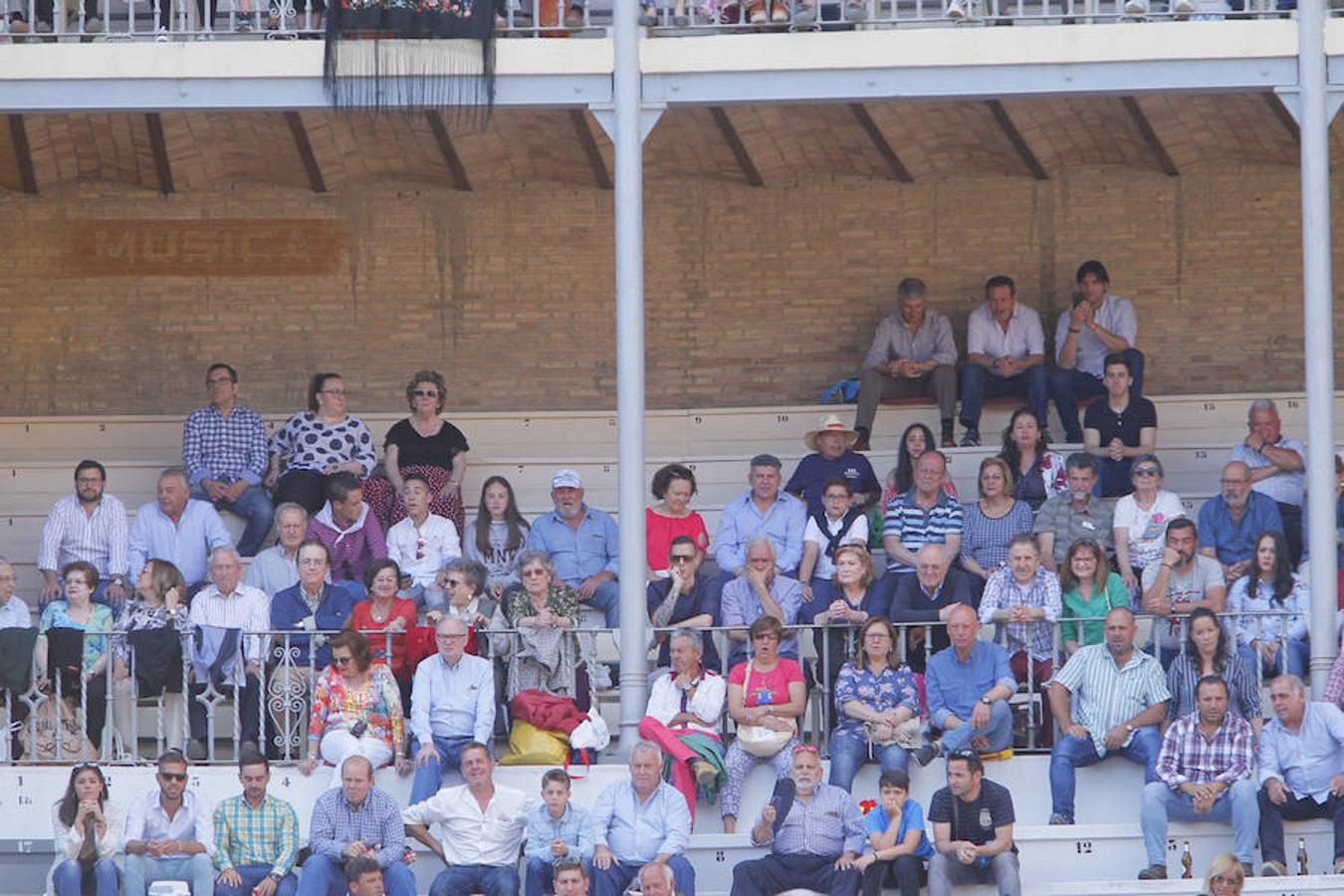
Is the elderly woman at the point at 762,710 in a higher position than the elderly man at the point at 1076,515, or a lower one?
lower

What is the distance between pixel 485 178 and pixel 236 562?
4.92 metres

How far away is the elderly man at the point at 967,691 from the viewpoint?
11602mm

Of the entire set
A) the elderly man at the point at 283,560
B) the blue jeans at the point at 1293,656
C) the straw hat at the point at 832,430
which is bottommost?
the blue jeans at the point at 1293,656

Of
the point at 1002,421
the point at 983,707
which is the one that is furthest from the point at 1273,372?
the point at 983,707

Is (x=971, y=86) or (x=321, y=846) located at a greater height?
(x=971, y=86)

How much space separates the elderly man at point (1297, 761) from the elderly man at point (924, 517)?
229 cm

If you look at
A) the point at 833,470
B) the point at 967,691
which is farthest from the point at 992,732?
the point at 833,470

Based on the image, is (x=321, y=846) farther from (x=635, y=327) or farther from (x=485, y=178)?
(x=485, y=178)

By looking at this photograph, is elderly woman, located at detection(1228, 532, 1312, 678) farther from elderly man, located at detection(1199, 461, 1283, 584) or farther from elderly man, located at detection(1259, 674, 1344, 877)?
elderly man, located at detection(1259, 674, 1344, 877)

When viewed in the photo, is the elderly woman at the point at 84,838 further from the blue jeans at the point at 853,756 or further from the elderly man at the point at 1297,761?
the elderly man at the point at 1297,761

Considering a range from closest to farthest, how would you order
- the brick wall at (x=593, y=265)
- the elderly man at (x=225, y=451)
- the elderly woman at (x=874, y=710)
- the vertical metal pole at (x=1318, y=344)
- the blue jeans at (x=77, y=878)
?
the blue jeans at (x=77, y=878), the elderly woman at (x=874, y=710), the vertical metal pole at (x=1318, y=344), the elderly man at (x=225, y=451), the brick wall at (x=593, y=265)

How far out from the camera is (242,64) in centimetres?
1279

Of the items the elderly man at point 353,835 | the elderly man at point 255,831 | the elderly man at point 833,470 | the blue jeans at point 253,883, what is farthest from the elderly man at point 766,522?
the blue jeans at point 253,883

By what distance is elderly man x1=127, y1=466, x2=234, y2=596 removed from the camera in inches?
535
